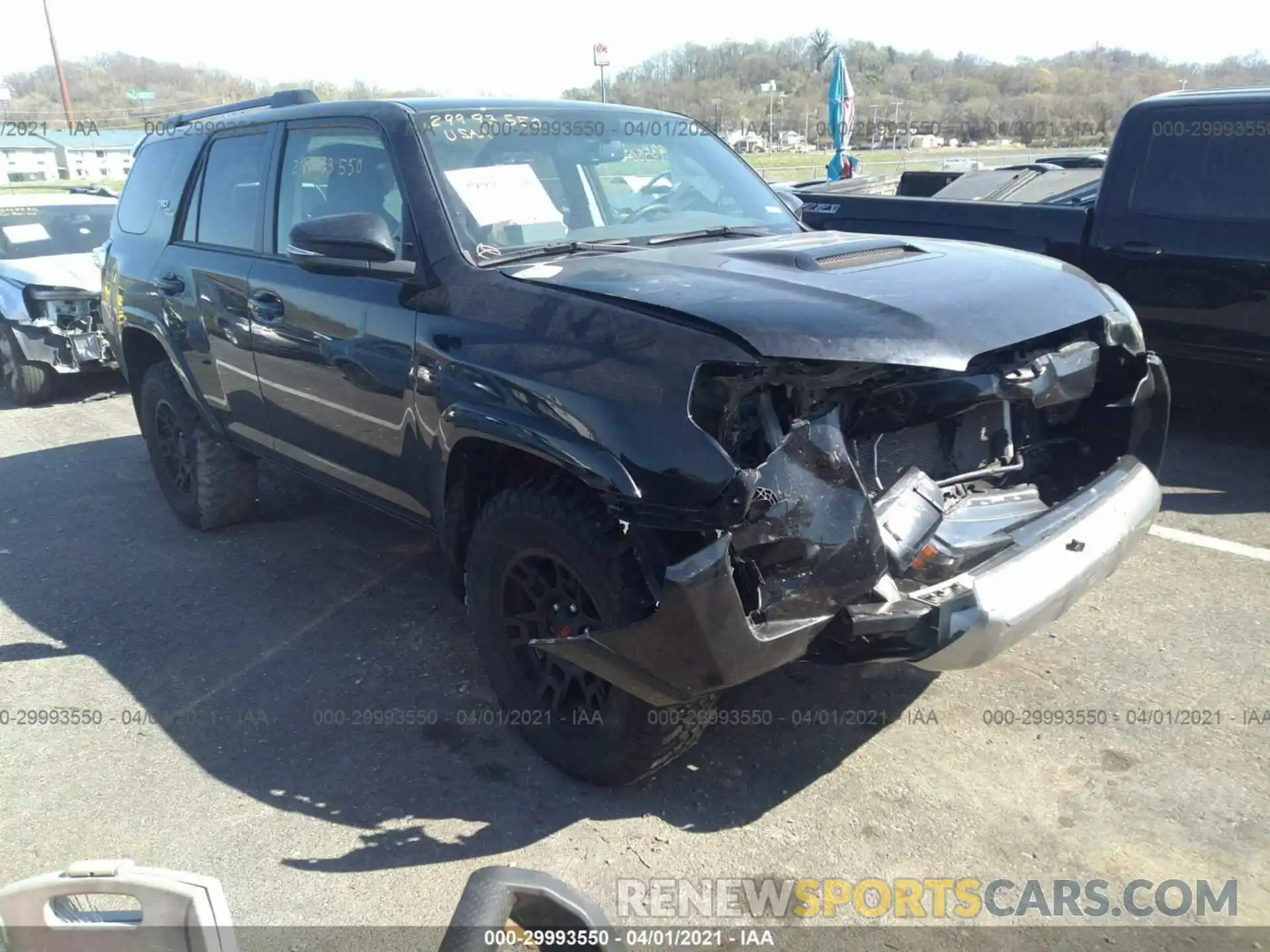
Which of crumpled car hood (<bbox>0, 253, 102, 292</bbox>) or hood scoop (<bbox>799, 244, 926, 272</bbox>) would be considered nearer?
hood scoop (<bbox>799, 244, 926, 272</bbox>)

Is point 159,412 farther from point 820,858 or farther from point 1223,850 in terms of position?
point 1223,850

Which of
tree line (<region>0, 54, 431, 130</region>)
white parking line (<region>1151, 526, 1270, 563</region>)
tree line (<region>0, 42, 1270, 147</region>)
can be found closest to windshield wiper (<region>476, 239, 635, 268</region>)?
white parking line (<region>1151, 526, 1270, 563</region>)

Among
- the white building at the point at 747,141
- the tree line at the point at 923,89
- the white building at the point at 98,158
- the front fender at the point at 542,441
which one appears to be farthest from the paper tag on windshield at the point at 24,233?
the white building at the point at 747,141

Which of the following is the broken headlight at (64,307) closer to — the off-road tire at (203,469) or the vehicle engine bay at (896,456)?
the off-road tire at (203,469)

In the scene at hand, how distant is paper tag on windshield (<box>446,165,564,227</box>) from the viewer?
3.38 metres

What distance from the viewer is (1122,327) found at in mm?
3307

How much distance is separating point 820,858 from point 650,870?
0.47 metres

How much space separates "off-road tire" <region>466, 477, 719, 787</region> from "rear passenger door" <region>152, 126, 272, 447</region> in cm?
185

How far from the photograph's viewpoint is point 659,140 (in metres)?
4.14

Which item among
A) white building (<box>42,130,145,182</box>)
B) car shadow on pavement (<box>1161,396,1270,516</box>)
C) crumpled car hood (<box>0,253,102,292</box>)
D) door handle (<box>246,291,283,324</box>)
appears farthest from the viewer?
white building (<box>42,130,145,182</box>)

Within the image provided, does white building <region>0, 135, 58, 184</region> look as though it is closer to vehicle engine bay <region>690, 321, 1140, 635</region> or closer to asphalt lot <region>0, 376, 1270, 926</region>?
asphalt lot <region>0, 376, 1270, 926</region>

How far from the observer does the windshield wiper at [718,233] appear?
3.61 metres

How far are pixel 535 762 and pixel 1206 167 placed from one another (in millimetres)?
4840

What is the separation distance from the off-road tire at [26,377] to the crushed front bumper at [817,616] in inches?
300
